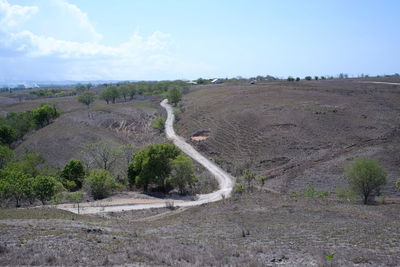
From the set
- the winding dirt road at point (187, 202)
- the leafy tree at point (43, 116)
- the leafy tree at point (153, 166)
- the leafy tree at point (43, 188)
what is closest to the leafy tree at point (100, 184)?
the winding dirt road at point (187, 202)

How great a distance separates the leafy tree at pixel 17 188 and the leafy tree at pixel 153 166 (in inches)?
501

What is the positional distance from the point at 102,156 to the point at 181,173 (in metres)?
15.2

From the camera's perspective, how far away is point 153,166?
43969 mm

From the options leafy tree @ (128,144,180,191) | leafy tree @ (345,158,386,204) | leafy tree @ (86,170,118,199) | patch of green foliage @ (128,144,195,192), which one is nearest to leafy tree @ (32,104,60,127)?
patch of green foliage @ (128,144,195,192)

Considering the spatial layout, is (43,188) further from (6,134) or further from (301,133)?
(301,133)

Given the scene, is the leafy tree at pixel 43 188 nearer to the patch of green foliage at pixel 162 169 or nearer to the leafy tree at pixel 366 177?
the patch of green foliage at pixel 162 169

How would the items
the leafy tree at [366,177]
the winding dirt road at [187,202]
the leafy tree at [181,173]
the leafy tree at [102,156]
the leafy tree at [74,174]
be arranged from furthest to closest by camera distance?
the leafy tree at [102,156] < the leafy tree at [74,174] < the leafy tree at [181,173] < the leafy tree at [366,177] < the winding dirt road at [187,202]

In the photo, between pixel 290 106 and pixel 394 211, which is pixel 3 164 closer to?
pixel 394 211

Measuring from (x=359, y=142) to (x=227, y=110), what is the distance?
112 feet

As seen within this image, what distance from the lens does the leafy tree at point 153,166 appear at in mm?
43781

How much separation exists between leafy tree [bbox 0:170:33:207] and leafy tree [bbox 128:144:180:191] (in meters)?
12.7

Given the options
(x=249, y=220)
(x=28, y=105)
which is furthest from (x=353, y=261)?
(x=28, y=105)

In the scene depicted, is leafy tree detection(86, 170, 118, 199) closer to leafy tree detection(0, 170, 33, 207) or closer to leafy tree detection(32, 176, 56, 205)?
leafy tree detection(32, 176, 56, 205)

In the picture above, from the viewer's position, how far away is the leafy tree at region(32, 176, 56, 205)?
3525cm
